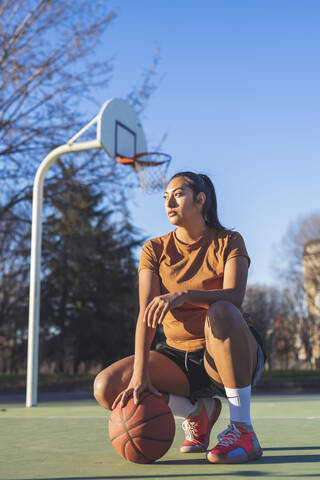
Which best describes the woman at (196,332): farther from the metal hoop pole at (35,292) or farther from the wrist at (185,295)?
the metal hoop pole at (35,292)

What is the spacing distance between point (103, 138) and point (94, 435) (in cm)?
545

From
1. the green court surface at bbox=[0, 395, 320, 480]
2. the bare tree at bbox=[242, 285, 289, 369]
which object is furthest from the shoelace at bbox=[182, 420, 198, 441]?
the bare tree at bbox=[242, 285, 289, 369]

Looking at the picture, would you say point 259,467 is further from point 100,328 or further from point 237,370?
point 100,328

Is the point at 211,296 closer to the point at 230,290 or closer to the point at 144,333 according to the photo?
the point at 230,290

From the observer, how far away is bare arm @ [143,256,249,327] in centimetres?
286

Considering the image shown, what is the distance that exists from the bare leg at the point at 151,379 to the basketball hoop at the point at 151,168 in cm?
747

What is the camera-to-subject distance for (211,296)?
305 cm

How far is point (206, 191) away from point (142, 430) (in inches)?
53.1

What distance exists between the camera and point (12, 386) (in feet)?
53.3

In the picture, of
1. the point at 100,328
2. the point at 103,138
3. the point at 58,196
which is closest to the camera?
the point at 103,138

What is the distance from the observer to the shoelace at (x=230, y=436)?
2.93 m

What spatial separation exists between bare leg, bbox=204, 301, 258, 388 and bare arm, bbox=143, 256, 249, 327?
0.26 ft

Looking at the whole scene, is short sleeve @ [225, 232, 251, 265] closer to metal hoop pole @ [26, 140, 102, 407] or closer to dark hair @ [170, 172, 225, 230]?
dark hair @ [170, 172, 225, 230]

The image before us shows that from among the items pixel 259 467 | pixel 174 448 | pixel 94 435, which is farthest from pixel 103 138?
pixel 259 467
